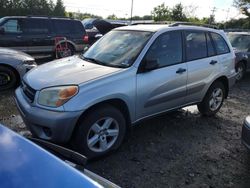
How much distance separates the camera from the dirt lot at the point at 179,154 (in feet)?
12.4

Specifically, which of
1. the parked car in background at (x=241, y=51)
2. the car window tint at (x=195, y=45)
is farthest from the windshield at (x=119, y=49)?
the parked car in background at (x=241, y=51)

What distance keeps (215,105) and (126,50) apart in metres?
2.43

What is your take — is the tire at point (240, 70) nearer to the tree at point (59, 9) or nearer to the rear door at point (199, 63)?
the rear door at point (199, 63)

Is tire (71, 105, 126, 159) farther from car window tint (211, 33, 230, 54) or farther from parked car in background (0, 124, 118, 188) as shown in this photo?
car window tint (211, 33, 230, 54)

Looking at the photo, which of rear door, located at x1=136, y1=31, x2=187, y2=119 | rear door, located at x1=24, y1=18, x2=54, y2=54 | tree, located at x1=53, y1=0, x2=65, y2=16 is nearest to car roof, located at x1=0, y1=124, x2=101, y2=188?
rear door, located at x1=136, y1=31, x2=187, y2=119

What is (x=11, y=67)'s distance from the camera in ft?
23.1

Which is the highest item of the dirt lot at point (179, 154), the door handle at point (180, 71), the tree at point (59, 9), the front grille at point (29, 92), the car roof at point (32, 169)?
the tree at point (59, 9)

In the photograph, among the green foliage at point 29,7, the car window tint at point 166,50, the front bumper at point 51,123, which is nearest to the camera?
the front bumper at point 51,123

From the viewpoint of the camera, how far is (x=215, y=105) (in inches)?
235

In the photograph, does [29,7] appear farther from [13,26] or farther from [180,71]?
[180,71]

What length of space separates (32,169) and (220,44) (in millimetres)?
4904

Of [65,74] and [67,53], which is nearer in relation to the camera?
[65,74]

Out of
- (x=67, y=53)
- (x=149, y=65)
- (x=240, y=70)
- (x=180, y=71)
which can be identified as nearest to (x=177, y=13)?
(x=67, y=53)

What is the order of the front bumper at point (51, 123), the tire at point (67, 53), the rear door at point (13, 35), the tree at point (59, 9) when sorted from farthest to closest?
the tree at point (59, 9) → the tire at point (67, 53) → the rear door at point (13, 35) → the front bumper at point (51, 123)
